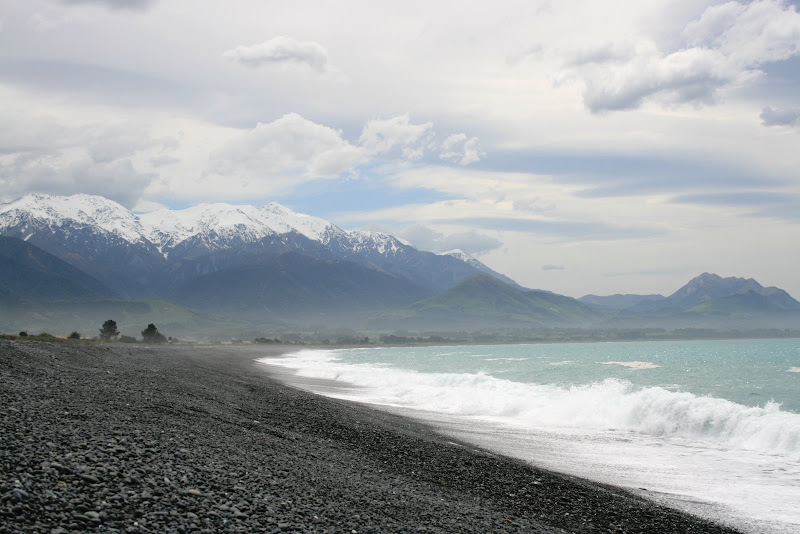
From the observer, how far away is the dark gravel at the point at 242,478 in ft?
30.9

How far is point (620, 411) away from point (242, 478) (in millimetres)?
25321

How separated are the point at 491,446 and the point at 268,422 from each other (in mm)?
8224

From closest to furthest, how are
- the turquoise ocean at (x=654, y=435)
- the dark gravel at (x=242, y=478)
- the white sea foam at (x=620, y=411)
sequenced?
the dark gravel at (x=242, y=478) → the turquoise ocean at (x=654, y=435) → the white sea foam at (x=620, y=411)

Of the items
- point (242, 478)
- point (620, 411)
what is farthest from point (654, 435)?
point (242, 478)

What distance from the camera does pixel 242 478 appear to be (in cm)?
1205

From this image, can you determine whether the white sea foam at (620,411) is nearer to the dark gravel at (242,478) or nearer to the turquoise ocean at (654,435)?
the turquoise ocean at (654,435)

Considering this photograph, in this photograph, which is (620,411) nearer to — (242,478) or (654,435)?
(654,435)

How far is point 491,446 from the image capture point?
22.7 m

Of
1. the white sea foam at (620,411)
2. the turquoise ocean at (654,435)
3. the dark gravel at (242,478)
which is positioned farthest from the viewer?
the white sea foam at (620,411)

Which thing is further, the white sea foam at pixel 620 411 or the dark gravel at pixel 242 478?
the white sea foam at pixel 620 411

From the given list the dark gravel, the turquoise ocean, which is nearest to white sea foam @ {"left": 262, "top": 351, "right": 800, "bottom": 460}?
the turquoise ocean

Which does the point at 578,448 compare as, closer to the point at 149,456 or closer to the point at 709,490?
the point at 709,490

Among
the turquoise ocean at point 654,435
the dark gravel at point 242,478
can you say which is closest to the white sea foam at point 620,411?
the turquoise ocean at point 654,435

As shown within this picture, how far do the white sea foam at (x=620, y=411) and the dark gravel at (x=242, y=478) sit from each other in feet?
41.3
